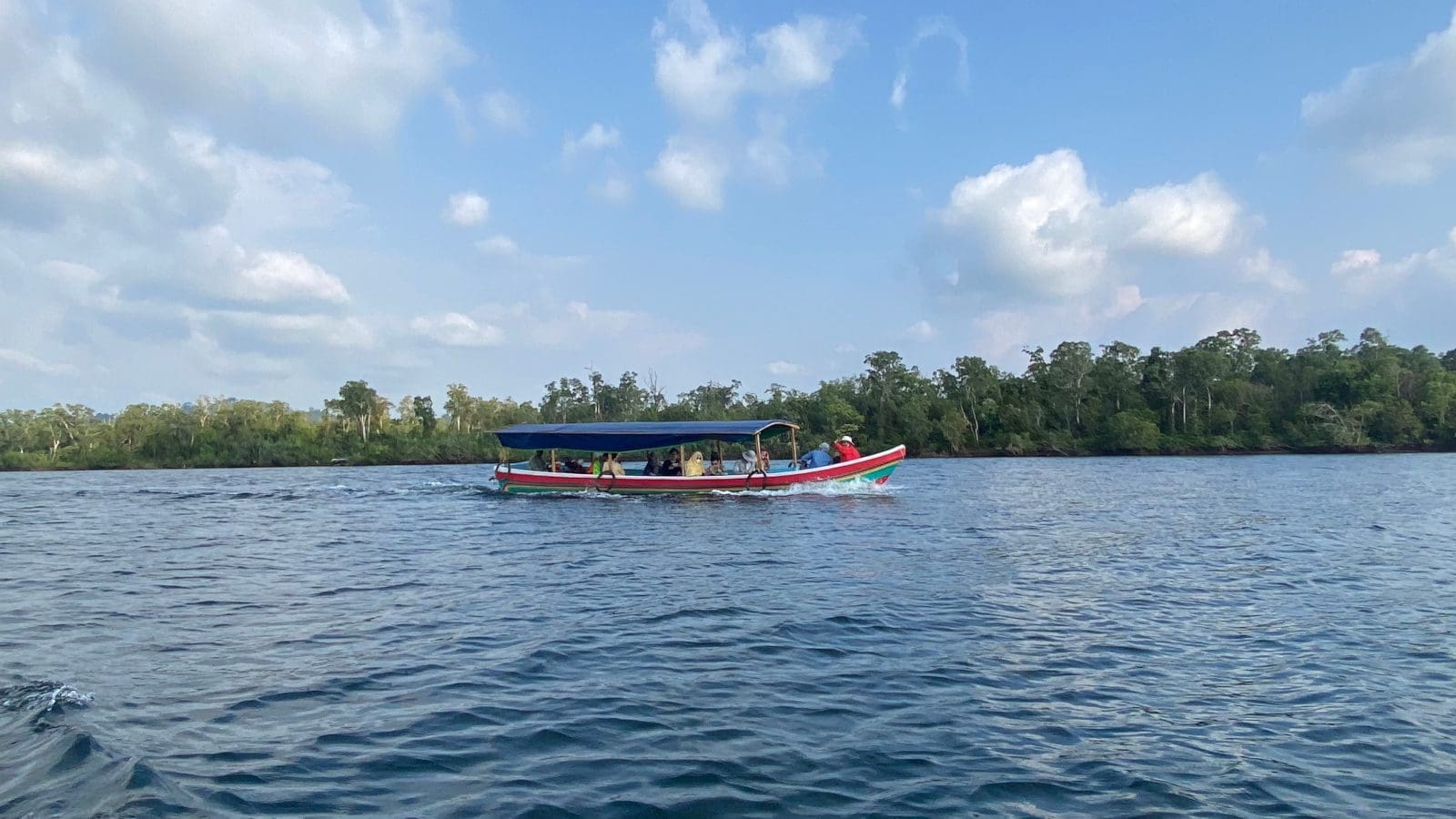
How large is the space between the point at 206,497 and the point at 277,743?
36730 millimetres

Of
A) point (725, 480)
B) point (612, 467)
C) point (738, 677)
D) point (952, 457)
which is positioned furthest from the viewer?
point (952, 457)

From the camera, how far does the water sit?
6059 mm

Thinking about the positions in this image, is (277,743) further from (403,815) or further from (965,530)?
(965,530)

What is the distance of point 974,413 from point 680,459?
230 ft

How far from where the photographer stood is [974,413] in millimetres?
96938

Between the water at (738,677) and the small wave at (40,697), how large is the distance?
2.0 inches

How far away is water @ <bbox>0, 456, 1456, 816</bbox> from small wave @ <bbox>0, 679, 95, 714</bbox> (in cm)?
5

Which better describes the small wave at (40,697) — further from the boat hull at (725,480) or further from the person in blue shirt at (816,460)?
the person in blue shirt at (816,460)

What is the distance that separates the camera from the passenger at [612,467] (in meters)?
32.9

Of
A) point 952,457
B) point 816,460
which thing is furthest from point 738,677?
point 952,457

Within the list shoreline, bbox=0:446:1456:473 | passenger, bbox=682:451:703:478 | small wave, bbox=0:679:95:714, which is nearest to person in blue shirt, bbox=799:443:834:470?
passenger, bbox=682:451:703:478

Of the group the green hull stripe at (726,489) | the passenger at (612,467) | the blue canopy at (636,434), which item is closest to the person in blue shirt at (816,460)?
the green hull stripe at (726,489)

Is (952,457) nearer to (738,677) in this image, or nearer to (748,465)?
(748,465)

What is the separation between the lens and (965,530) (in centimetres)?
2142
